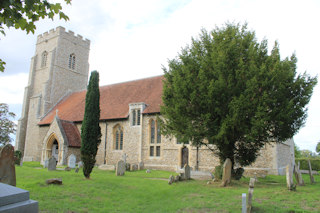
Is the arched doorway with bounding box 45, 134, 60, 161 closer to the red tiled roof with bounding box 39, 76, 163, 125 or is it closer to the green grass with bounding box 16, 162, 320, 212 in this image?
the red tiled roof with bounding box 39, 76, 163, 125

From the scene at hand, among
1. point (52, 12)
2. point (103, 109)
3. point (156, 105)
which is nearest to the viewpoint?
point (52, 12)

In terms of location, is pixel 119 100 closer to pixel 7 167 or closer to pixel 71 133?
pixel 71 133

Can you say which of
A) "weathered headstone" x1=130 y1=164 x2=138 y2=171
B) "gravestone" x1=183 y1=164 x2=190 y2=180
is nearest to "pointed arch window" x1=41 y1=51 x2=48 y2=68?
"weathered headstone" x1=130 y1=164 x2=138 y2=171

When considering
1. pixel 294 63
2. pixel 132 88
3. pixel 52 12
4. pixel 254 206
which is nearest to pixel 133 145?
pixel 132 88

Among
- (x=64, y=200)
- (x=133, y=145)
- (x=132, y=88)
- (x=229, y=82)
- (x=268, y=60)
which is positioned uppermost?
(x=132, y=88)

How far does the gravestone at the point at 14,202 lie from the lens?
153 inches

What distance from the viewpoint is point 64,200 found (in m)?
7.88

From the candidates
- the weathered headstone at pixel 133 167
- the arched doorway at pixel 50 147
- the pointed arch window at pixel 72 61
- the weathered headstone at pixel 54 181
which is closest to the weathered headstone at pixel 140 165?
the weathered headstone at pixel 133 167

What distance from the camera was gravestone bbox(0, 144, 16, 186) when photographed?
7527 mm

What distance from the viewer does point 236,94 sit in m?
12.5

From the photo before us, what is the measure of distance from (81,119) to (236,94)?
682 inches

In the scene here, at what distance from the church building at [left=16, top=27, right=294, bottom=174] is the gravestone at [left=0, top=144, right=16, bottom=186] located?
9.10 metres

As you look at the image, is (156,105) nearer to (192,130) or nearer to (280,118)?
(192,130)

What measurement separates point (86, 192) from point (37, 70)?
28784 millimetres
